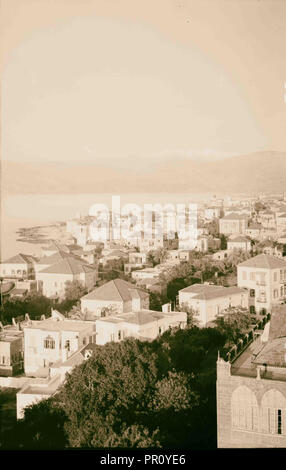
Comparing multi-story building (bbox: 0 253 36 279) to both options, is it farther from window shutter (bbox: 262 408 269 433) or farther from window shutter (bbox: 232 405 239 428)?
window shutter (bbox: 262 408 269 433)

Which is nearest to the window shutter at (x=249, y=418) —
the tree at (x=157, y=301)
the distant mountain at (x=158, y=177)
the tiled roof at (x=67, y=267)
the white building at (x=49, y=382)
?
the tree at (x=157, y=301)

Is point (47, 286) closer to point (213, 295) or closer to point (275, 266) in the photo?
point (213, 295)

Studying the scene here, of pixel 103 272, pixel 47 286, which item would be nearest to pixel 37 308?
pixel 47 286

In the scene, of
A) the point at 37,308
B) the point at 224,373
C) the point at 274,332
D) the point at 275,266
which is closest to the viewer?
the point at 224,373

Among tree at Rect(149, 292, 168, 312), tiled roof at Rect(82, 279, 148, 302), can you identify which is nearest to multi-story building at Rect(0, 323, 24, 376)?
tiled roof at Rect(82, 279, 148, 302)

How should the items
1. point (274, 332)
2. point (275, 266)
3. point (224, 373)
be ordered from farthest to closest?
point (275, 266) < point (274, 332) < point (224, 373)

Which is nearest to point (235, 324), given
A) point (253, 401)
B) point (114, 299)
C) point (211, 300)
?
point (211, 300)

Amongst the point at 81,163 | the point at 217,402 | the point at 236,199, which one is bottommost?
the point at 217,402
